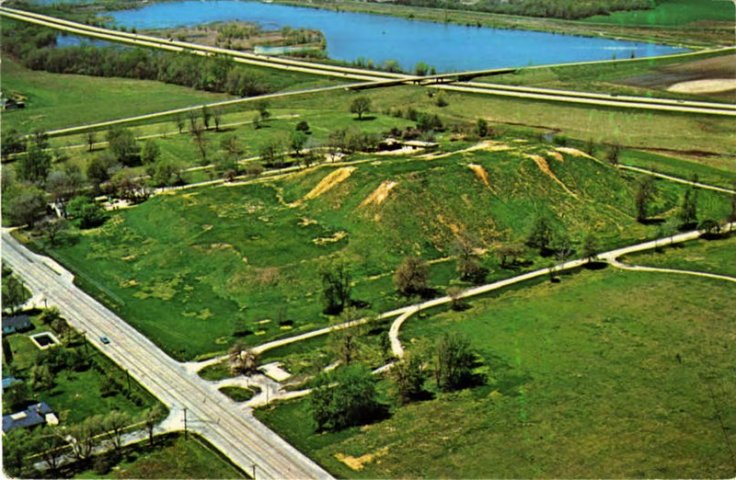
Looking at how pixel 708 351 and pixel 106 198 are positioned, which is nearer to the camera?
pixel 708 351

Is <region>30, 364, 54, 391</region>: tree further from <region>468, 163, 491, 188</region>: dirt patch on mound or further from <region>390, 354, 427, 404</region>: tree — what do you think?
<region>468, 163, 491, 188</region>: dirt patch on mound

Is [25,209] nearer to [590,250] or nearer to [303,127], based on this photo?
[303,127]

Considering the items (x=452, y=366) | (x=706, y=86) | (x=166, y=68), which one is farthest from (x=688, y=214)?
(x=166, y=68)

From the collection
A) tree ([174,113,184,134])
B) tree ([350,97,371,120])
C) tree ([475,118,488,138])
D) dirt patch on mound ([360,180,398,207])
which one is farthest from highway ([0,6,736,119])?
dirt patch on mound ([360,180,398,207])

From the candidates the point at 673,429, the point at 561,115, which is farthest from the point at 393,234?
the point at 561,115

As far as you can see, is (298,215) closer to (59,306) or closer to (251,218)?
(251,218)

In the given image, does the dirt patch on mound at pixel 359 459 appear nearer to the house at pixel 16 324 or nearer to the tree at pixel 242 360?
the tree at pixel 242 360
